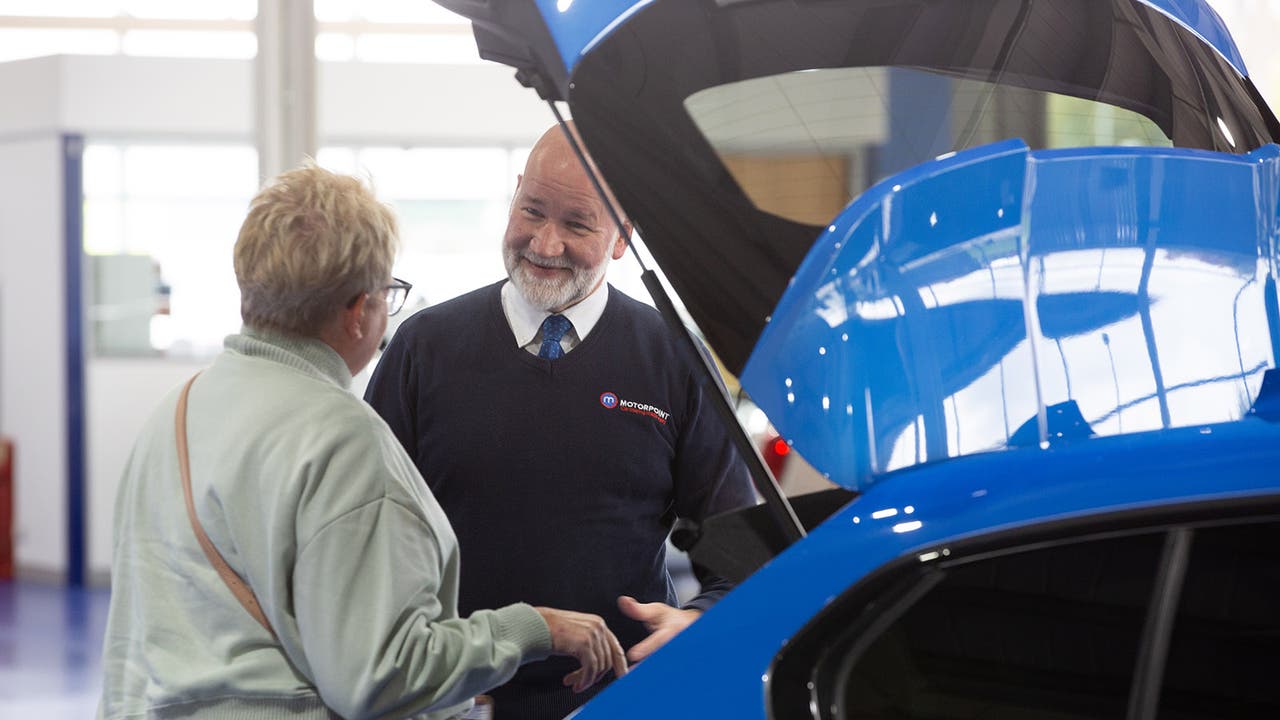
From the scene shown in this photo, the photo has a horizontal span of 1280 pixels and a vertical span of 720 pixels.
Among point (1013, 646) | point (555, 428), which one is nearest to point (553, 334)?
point (555, 428)

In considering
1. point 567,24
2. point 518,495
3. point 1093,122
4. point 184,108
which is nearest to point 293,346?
point 567,24

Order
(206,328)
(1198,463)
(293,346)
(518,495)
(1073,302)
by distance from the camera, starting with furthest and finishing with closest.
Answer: (206,328)
(518,495)
(293,346)
(1073,302)
(1198,463)

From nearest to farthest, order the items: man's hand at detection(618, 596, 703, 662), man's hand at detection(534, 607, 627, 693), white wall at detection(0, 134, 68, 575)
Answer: man's hand at detection(618, 596, 703, 662)
man's hand at detection(534, 607, 627, 693)
white wall at detection(0, 134, 68, 575)

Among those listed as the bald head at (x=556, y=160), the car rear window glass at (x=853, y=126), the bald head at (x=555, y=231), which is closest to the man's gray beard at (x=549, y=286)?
the bald head at (x=555, y=231)

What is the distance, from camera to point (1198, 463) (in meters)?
1.15

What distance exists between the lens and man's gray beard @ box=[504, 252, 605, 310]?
222 centimetres

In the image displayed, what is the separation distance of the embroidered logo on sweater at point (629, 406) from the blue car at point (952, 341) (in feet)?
2.46

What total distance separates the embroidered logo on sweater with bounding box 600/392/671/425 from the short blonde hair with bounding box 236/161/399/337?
72 centimetres

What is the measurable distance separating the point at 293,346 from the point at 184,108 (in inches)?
277

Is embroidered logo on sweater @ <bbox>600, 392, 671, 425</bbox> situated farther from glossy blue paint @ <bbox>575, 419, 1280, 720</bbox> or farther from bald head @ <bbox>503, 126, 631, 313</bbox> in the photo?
glossy blue paint @ <bbox>575, 419, 1280, 720</bbox>

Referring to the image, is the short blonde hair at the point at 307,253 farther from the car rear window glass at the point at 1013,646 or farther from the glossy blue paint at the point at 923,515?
the car rear window glass at the point at 1013,646

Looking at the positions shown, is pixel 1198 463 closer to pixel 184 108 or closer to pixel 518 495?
pixel 518 495

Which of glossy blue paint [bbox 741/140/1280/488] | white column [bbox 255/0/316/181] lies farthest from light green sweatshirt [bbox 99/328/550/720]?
white column [bbox 255/0/316/181]

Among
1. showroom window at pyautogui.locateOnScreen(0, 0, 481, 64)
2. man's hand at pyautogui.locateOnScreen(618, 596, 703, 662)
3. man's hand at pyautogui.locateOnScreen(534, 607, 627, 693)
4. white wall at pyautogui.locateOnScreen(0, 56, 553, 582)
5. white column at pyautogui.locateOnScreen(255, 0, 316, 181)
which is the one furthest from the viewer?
white wall at pyautogui.locateOnScreen(0, 56, 553, 582)
